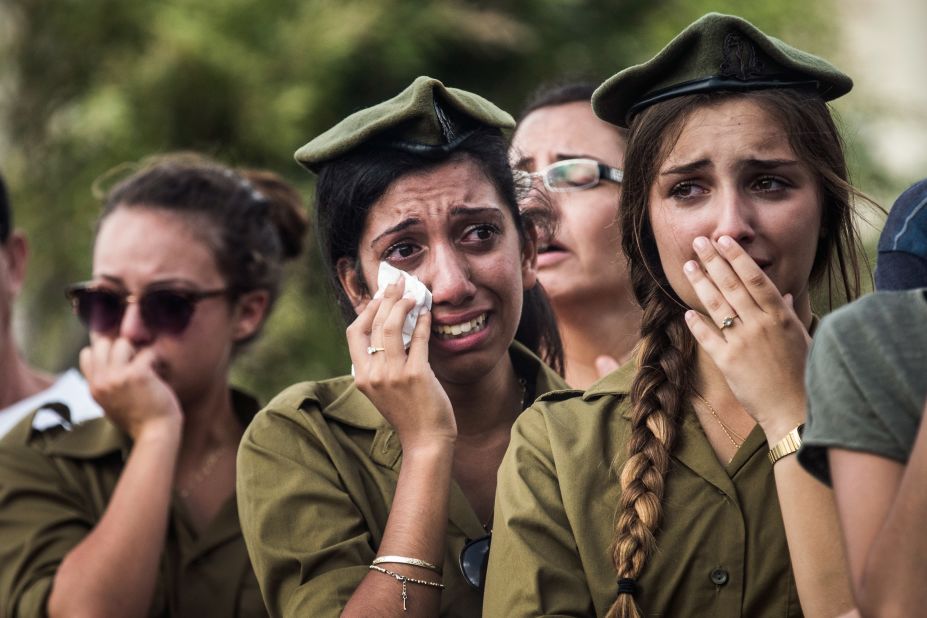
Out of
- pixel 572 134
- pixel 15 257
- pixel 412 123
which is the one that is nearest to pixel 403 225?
pixel 412 123

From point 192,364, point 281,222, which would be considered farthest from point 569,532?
point 281,222

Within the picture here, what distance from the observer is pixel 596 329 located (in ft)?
14.8

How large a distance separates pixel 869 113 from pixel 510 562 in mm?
7641

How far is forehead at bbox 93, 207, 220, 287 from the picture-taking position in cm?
427

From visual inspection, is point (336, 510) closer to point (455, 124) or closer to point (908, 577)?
point (455, 124)

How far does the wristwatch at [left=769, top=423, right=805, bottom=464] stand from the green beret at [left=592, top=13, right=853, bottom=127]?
Result: 2.54 feet

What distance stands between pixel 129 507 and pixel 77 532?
239 millimetres

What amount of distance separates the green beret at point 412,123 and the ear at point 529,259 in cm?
37

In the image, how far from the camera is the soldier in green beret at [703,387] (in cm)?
267

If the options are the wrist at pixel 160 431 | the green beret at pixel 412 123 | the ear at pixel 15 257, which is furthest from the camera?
the ear at pixel 15 257

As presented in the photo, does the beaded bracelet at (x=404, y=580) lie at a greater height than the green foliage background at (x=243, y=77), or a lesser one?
lesser

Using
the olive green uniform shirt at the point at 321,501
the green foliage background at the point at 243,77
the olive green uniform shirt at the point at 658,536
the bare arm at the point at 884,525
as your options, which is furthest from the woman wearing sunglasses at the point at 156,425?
the green foliage background at the point at 243,77

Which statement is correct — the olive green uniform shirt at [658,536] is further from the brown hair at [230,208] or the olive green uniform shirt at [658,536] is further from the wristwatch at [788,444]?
the brown hair at [230,208]

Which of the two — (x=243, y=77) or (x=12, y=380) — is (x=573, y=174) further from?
(x=243, y=77)
